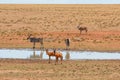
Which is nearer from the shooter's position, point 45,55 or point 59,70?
point 59,70

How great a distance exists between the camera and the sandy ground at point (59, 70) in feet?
67.3

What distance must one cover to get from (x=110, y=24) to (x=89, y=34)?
12734mm

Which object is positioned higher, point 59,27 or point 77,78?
point 59,27

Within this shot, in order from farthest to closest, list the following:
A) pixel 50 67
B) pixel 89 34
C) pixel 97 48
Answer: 1. pixel 89 34
2. pixel 97 48
3. pixel 50 67

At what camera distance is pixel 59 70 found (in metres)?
22.6

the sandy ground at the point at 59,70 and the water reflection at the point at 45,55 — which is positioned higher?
the water reflection at the point at 45,55

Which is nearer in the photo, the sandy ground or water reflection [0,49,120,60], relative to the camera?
the sandy ground

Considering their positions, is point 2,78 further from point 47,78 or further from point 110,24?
point 110,24

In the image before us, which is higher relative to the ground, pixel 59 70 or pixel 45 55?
pixel 45 55

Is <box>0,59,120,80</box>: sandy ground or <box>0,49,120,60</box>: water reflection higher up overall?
<box>0,49,120,60</box>: water reflection

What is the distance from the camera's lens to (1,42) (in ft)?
127

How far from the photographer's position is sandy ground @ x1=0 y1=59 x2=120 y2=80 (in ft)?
67.3

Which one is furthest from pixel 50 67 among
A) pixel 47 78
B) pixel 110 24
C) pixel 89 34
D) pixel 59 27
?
pixel 110 24

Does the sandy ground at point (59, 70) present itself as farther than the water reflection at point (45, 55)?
No
